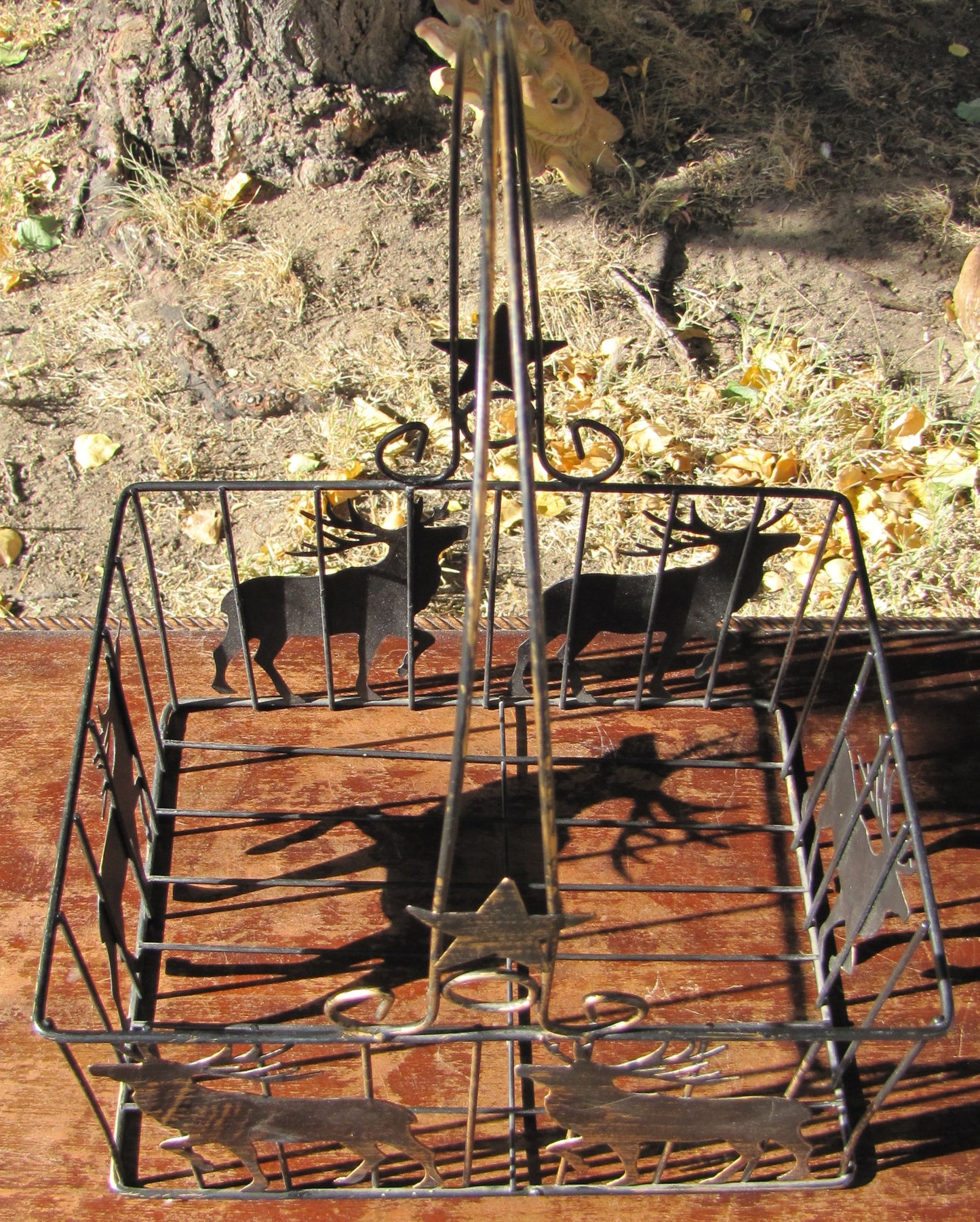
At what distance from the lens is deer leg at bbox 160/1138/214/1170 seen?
0.82 meters

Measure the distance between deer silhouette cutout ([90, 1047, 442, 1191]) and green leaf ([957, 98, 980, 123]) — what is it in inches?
94.9

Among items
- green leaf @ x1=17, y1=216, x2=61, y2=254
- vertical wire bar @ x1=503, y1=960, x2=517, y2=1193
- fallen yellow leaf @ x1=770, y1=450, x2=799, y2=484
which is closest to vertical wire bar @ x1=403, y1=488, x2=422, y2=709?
vertical wire bar @ x1=503, y1=960, x2=517, y2=1193

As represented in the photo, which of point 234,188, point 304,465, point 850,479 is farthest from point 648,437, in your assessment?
point 234,188

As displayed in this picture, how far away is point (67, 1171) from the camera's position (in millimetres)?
896

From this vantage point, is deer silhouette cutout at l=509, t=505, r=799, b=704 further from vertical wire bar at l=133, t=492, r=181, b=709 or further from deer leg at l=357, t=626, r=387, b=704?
Answer: vertical wire bar at l=133, t=492, r=181, b=709

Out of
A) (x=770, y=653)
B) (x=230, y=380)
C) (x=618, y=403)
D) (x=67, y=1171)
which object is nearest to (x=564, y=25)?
(x=618, y=403)

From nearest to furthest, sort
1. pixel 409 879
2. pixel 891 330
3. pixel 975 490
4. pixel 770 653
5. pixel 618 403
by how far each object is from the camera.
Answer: pixel 409 879 → pixel 770 653 → pixel 975 490 → pixel 618 403 → pixel 891 330

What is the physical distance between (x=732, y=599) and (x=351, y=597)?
→ 0.40 meters

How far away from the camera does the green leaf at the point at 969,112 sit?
2.40 m

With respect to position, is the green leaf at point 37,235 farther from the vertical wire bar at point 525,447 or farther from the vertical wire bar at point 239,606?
the vertical wire bar at point 525,447

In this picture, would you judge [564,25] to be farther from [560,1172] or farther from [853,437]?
[560,1172]

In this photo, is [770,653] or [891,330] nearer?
[770,653]

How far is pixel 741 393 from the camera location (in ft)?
6.49

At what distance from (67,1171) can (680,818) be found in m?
0.64
